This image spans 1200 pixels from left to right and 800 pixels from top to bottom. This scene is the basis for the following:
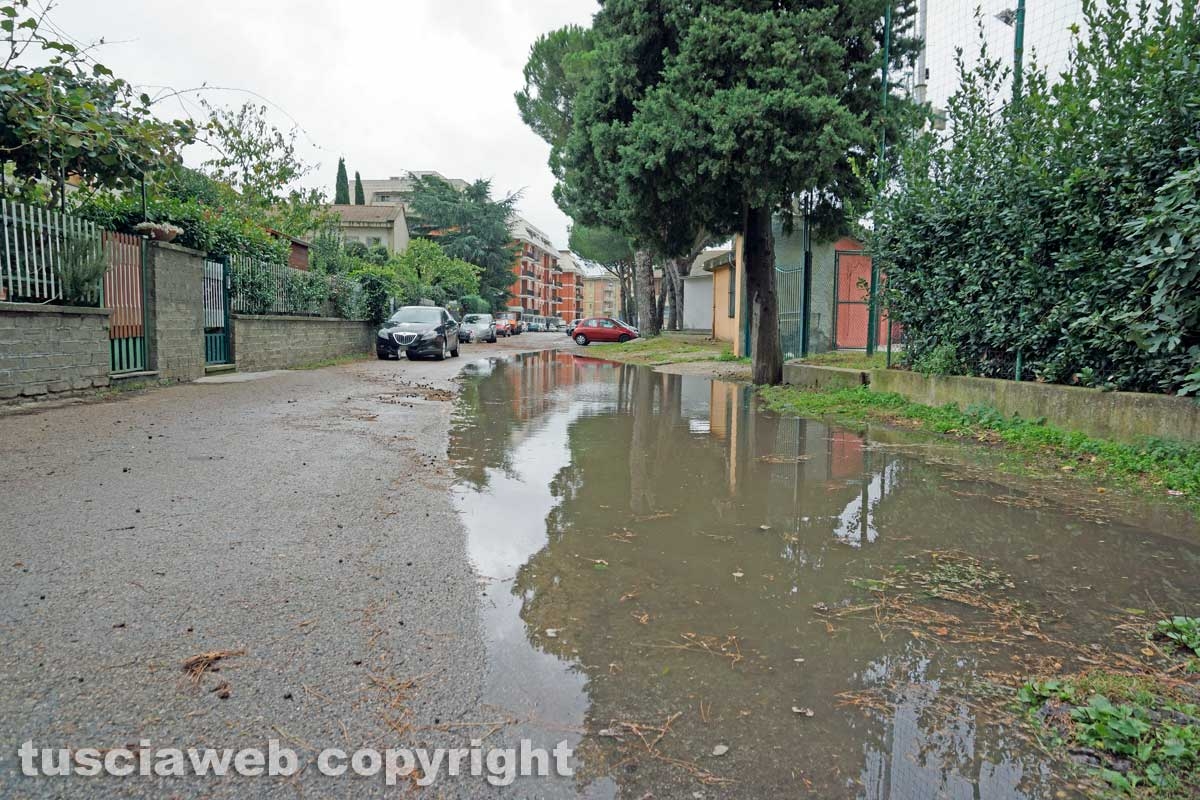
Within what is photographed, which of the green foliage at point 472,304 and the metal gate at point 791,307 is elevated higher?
the green foliage at point 472,304

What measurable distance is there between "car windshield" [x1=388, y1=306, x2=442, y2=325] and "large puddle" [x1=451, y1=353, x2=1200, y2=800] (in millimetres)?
17566

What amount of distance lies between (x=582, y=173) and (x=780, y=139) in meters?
4.41

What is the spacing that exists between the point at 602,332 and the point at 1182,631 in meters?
39.7

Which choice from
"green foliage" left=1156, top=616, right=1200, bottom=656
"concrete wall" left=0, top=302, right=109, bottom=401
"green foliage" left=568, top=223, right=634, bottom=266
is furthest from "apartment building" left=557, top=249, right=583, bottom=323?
"green foliage" left=1156, top=616, right=1200, bottom=656

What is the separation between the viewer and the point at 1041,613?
3.58 meters

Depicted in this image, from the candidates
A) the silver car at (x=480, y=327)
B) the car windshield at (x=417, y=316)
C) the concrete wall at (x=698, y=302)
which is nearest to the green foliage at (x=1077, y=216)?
the car windshield at (x=417, y=316)

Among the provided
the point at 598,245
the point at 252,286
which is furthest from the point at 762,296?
the point at 598,245

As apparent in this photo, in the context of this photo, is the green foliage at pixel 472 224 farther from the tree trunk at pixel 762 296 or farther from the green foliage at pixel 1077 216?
the green foliage at pixel 1077 216

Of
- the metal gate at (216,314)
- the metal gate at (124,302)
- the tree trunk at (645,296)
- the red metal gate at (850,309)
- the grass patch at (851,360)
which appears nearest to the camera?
the metal gate at (124,302)

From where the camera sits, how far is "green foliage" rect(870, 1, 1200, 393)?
260 inches

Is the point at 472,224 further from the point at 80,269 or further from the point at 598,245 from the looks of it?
the point at 80,269

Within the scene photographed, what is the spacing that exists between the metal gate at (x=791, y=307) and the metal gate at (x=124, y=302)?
14.3 meters

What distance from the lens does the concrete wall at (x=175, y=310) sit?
41.7ft

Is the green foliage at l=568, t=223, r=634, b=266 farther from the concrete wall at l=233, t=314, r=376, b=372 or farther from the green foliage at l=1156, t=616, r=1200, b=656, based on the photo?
the green foliage at l=1156, t=616, r=1200, b=656
